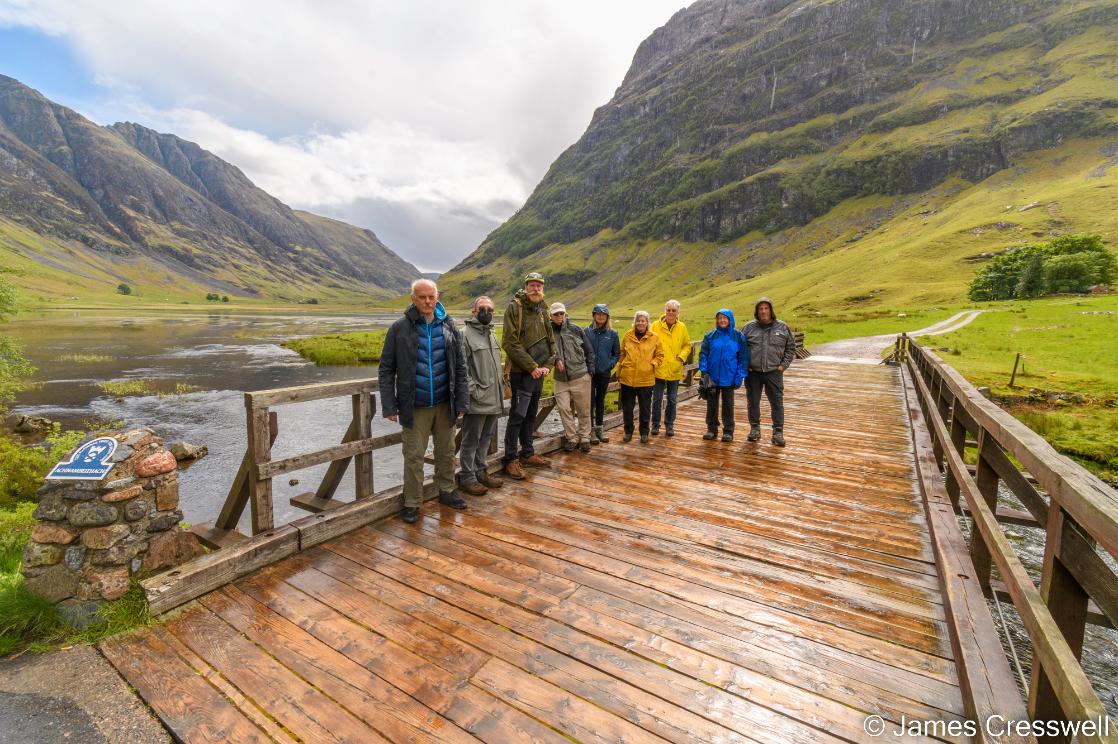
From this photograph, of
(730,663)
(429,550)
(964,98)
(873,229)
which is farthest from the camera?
(964,98)

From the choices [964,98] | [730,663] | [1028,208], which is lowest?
[730,663]

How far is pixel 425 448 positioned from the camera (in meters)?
5.31

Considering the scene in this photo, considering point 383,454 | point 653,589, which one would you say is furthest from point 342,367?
point 653,589

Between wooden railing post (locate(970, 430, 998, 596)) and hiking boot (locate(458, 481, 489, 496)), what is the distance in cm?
498

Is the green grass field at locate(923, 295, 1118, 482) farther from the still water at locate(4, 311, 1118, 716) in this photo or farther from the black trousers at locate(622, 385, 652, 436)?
the black trousers at locate(622, 385, 652, 436)

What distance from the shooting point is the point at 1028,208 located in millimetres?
93250

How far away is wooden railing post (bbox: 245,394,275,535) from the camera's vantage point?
180 inches

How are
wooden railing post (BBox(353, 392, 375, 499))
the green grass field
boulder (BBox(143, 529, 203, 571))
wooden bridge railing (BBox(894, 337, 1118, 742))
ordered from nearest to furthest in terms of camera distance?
wooden bridge railing (BBox(894, 337, 1118, 742))
boulder (BBox(143, 529, 203, 571))
wooden railing post (BBox(353, 392, 375, 499))
the green grass field

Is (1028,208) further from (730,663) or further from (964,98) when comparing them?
(730,663)

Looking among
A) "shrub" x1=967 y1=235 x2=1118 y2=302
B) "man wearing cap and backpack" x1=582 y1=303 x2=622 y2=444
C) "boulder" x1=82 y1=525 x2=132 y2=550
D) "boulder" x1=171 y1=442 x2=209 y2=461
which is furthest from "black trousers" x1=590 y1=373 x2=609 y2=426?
"shrub" x1=967 y1=235 x2=1118 y2=302

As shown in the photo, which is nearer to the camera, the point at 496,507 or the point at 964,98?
the point at 496,507

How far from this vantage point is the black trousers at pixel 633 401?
8953mm

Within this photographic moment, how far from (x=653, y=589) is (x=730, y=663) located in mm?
956

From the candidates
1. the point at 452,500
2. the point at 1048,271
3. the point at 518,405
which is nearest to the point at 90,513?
the point at 452,500
